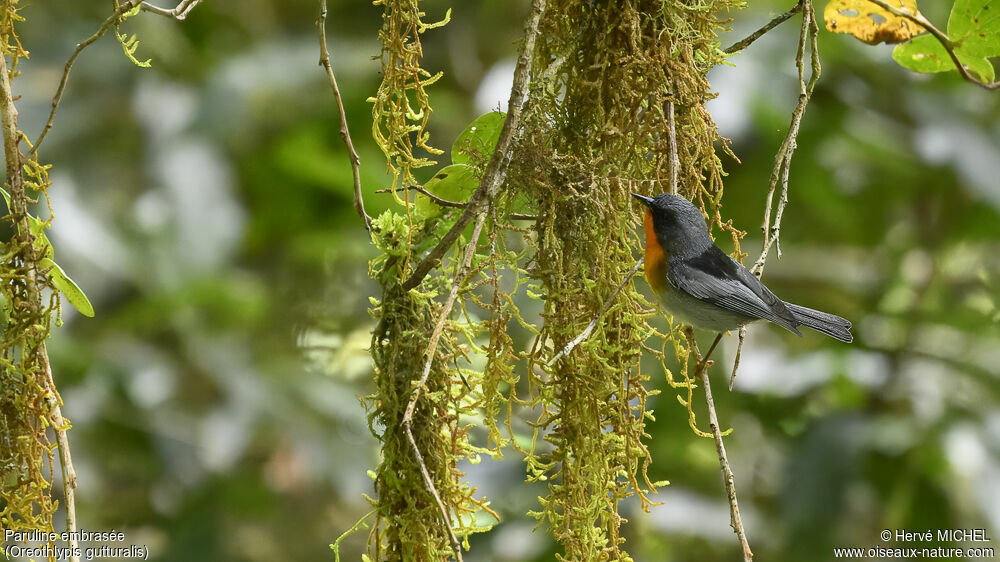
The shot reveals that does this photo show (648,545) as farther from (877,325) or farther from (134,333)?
(134,333)

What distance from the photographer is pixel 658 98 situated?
75.2 inches

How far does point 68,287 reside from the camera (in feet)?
5.82

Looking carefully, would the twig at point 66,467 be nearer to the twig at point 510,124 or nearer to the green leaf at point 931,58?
the twig at point 510,124

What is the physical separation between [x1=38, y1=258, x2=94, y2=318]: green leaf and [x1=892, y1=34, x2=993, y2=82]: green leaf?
6.02 feet

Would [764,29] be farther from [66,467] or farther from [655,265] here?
[66,467]

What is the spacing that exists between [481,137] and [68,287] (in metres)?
0.94

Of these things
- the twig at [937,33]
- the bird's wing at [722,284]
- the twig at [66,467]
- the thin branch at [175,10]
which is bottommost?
the twig at [66,467]

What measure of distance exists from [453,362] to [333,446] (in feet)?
8.00

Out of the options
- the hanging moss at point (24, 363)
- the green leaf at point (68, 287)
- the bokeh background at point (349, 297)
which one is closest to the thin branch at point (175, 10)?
the hanging moss at point (24, 363)

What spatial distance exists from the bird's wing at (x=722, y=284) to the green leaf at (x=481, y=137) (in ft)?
1.80

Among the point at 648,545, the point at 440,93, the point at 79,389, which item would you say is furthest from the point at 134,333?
the point at 648,545

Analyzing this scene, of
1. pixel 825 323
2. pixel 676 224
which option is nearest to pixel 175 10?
pixel 676 224

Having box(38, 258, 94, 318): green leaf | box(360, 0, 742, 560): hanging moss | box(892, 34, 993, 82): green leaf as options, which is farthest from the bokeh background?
box(38, 258, 94, 318): green leaf

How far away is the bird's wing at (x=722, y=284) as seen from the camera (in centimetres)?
213
